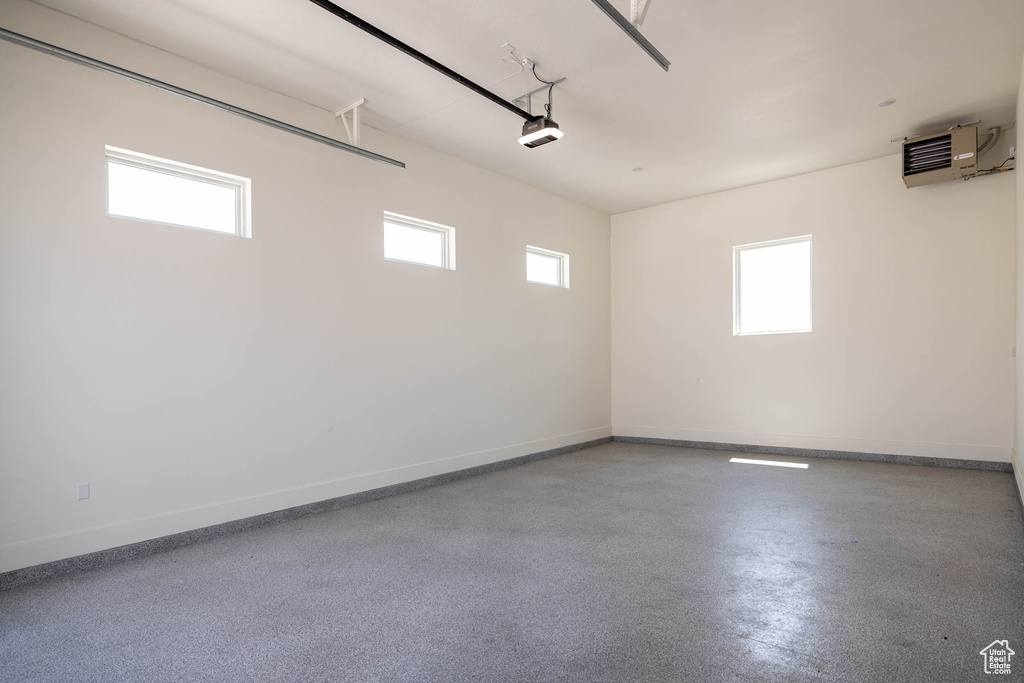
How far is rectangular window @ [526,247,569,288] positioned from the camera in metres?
6.73

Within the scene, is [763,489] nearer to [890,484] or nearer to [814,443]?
[890,484]

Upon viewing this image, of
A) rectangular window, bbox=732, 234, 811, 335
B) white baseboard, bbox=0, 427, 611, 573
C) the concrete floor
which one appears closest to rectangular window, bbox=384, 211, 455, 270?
white baseboard, bbox=0, 427, 611, 573

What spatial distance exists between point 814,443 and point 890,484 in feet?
4.75

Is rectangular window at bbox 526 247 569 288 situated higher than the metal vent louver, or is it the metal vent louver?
the metal vent louver

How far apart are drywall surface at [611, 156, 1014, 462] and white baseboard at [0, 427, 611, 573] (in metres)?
3.20

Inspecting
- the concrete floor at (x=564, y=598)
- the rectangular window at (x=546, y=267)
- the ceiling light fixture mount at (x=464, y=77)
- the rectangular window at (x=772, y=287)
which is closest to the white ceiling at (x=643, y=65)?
the ceiling light fixture mount at (x=464, y=77)

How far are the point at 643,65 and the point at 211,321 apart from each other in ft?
12.0

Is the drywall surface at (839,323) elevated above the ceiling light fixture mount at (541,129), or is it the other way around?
the ceiling light fixture mount at (541,129)

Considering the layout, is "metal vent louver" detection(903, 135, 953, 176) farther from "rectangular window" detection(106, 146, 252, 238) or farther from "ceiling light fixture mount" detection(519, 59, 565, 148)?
"rectangular window" detection(106, 146, 252, 238)

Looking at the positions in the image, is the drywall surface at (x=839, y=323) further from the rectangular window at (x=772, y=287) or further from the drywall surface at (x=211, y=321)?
the drywall surface at (x=211, y=321)

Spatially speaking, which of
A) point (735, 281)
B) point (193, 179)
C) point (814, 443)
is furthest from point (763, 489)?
point (193, 179)

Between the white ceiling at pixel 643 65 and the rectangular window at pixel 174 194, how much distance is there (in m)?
0.79

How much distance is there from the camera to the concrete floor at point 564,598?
82.0 inches

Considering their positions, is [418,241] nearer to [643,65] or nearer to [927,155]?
[643,65]
